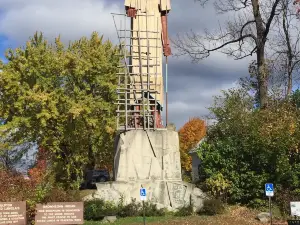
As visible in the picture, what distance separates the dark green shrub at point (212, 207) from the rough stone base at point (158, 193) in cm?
51

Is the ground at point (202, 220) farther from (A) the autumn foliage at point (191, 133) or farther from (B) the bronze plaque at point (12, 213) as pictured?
(A) the autumn foliage at point (191, 133)

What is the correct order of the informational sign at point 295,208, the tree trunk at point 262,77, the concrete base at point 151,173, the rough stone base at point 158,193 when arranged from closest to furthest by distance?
the informational sign at point 295,208 → the rough stone base at point 158,193 → the concrete base at point 151,173 → the tree trunk at point 262,77

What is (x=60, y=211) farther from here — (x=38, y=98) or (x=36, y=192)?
(x=38, y=98)

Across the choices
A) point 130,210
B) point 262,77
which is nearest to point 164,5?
point 262,77

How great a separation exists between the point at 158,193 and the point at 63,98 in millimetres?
9995

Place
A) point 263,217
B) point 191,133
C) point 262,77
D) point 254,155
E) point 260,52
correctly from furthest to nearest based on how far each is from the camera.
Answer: point 191,133
point 260,52
point 262,77
point 254,155
point 263,217

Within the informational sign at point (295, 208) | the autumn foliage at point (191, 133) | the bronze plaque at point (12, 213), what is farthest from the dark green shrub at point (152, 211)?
the autumn foliage at point (191, 133)

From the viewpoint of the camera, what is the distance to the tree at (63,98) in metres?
28.5

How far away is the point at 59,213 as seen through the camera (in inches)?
576

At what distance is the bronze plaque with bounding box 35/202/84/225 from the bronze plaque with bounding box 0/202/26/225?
1.41 ft

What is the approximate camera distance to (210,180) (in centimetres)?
2330

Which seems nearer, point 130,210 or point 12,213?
point 12,213

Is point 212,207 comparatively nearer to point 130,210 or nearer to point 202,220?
point 202,220

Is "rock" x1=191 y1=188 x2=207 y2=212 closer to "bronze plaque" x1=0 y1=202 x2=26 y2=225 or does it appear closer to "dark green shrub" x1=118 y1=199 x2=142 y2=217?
"dark green shrub" x1=118 y1=199 x2=142 y2=217
